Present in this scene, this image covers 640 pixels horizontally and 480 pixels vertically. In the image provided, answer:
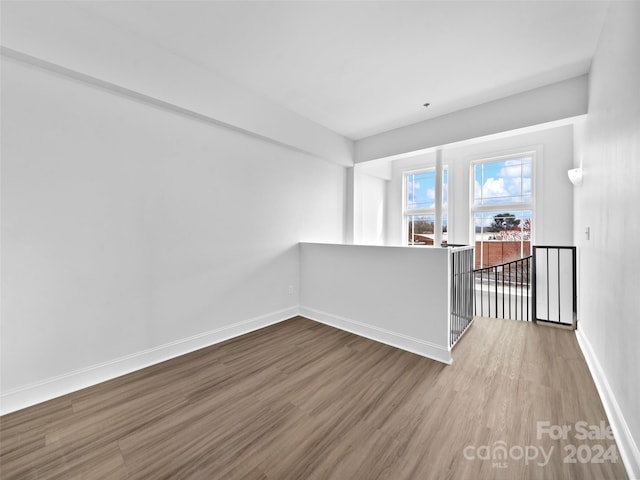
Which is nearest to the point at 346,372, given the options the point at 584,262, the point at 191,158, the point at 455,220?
the point at 191,158

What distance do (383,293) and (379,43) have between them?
2.36 meters

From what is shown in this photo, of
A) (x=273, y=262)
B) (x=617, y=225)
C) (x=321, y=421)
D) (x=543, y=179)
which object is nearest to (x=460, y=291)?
(x=617, y=225)

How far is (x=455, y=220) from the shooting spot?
4.98 meters

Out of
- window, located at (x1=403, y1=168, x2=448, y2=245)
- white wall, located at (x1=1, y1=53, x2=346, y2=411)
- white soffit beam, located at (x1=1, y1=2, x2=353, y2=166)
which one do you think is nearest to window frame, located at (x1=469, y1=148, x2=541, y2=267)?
window, located at (x1=403, y1=168, x2=448, y2=245)

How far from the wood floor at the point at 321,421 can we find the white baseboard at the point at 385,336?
97 mm

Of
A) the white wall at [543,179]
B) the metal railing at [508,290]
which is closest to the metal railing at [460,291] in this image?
the metal railing at [508,290]

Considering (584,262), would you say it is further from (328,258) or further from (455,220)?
(328,258)

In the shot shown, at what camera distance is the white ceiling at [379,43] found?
192 centimetres

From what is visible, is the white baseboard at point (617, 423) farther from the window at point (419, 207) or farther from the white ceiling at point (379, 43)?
the window at point (419, 207)

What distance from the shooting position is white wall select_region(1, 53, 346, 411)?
181 centimetres

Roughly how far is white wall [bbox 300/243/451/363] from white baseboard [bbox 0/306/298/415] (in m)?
1.00

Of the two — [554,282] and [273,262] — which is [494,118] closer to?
[554,282]

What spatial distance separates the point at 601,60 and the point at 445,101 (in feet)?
4.31

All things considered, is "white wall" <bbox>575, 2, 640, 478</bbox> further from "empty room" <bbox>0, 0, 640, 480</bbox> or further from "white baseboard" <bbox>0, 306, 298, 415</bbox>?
"white baseboard" <bbox>0, 306, 298, 415</bbox>
